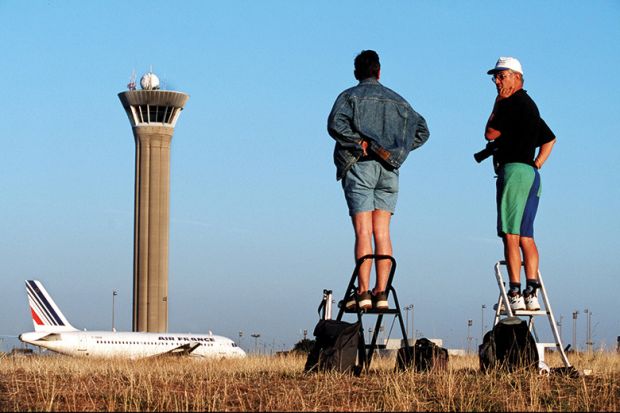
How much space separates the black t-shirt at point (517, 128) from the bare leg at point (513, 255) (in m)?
0.61

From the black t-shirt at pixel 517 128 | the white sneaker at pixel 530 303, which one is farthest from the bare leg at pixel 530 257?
the black t-shirt at pixel 517 128

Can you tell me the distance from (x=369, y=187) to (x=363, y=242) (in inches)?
16.8

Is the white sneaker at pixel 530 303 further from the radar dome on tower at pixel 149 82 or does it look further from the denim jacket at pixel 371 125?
the radar dome on tower at pixel 149 82

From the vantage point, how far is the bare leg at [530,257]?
8.42m

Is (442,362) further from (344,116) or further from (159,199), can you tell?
(159,199)

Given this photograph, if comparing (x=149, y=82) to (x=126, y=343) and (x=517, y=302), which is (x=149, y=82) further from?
(x=517, y=302)

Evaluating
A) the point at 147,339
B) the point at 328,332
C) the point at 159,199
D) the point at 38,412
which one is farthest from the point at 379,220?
the point at 159,199

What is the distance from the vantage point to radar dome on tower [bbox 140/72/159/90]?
87.8 meters

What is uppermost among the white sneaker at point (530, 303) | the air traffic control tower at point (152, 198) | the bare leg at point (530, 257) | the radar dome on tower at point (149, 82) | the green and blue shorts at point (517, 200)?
the radar dome on tower at point (149, 82)

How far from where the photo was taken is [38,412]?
5777 mm

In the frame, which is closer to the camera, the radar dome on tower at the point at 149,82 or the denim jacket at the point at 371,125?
the denim jacket at the point at 371,125

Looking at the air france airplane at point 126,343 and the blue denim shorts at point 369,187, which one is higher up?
the blue denim shorts at point 369,187

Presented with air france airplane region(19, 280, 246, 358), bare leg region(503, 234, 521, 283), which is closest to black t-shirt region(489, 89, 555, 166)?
bare leg region(503, 234, 521, 283)

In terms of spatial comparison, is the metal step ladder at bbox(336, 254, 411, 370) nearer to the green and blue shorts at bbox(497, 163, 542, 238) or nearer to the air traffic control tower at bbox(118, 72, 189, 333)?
the green and blue shorts at bbox(497, 163, 542, 238)
